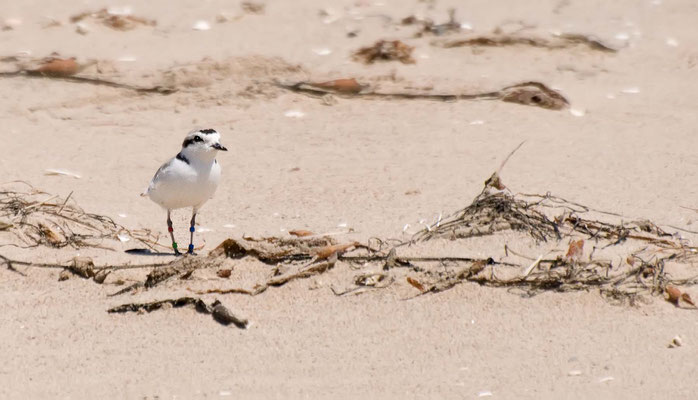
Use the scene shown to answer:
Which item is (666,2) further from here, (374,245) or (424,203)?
(374,245)

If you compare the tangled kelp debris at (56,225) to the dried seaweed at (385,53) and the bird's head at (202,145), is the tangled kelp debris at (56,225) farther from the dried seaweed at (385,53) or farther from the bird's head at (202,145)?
the dried seaweed at (385,53)

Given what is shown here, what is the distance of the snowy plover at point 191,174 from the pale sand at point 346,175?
459 mm

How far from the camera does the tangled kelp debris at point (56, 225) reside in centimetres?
600

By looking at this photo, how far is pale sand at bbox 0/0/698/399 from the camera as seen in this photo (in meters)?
4.48

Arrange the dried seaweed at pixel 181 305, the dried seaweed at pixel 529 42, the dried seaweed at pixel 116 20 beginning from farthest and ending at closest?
the dried seaweed at pixel 116 20, the dried seaweed at pixel 529 42, the dried seaweed at pixel 181 305

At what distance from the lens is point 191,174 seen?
616 centimetres

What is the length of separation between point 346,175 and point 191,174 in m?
1.89

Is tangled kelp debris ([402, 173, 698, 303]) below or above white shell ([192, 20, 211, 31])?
above

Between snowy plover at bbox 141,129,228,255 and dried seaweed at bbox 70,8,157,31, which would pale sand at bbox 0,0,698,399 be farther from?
snowy plover at bbox 141,129,228,255

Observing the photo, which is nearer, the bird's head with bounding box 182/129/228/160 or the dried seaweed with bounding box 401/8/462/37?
the bird's head with bounding box 182/129/228/160

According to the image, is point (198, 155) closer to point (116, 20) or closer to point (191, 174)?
point (191, 174)

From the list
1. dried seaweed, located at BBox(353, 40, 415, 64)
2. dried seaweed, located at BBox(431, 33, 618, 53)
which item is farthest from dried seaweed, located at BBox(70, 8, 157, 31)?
dried seaweed, located at BBox(431, 33, 618, 53)

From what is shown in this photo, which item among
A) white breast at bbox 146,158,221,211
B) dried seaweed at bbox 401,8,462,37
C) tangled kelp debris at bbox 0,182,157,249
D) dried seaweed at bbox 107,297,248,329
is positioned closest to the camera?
dried seaweed at bbox 107,297,248,329

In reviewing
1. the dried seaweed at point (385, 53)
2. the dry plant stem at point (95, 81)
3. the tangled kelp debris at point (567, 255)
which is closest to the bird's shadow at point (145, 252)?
the tangled kelp debris at point (567, 255)
